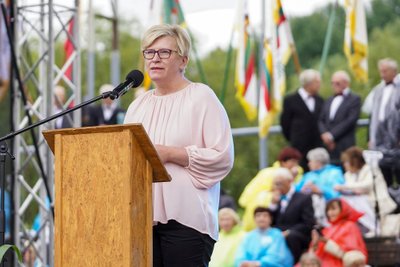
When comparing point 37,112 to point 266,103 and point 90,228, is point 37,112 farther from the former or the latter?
point 266,103

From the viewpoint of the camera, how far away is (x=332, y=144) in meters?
13.1

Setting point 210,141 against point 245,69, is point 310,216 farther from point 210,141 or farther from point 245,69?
point 210,141

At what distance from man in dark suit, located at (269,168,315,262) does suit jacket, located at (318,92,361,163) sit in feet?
4.98

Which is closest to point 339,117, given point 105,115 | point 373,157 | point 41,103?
point 373,157

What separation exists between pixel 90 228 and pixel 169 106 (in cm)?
90

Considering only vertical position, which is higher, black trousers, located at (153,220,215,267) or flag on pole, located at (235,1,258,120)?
flag on pole, located at (235,1,258,120)

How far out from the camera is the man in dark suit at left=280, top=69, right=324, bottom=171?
523 inches

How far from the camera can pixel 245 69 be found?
15836 millimetres

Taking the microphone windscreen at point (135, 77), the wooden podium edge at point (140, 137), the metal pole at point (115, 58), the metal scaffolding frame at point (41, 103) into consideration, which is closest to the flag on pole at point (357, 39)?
the metal pole at point (115, 58)

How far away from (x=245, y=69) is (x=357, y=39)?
1.60m

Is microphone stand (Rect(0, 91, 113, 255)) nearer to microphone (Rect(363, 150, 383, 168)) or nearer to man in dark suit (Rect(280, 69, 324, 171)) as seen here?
microphone (Rect(363, 150, 383, 168))

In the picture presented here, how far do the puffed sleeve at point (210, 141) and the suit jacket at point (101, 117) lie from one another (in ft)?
24.3

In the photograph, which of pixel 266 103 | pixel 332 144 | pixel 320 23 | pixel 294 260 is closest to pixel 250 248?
pixel 294 260

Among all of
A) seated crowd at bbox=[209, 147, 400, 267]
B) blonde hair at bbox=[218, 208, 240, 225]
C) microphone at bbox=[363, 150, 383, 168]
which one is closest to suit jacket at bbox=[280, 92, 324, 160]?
seated crowd at bbox=[209, 147, 400, 267]
